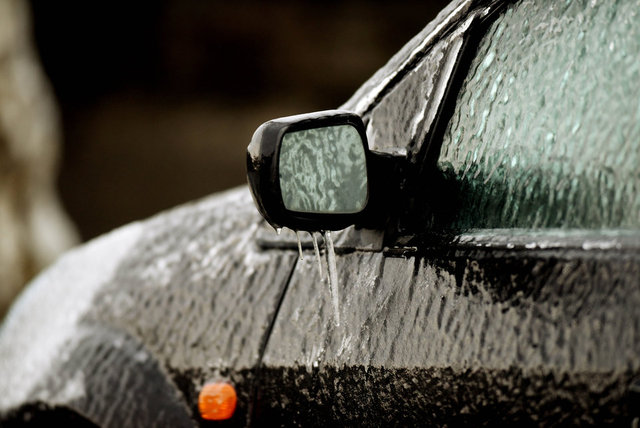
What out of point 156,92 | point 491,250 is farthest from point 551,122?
point 156,92

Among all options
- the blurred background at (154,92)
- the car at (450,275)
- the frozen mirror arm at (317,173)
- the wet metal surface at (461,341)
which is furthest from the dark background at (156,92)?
the frozen mirror arm at (317,173)

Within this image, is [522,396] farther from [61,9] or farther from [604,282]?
[61,9]

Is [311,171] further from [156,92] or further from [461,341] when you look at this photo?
[156,92]

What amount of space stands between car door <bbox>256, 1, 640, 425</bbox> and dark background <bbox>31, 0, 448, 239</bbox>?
1062 cm

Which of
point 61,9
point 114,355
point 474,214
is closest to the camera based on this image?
point 474,214

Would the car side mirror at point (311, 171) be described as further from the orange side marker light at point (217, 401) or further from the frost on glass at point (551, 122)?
the orange side marker light at point (217, 401)

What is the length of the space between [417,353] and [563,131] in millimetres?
473

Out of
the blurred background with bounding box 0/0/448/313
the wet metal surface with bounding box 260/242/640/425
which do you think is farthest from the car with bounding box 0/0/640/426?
the blurred background with bounding box 0/0/448/313

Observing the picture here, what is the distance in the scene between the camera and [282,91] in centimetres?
1262

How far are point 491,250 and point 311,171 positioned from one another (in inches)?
14.4

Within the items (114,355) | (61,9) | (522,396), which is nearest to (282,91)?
(61,9)

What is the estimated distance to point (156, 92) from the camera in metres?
12.5

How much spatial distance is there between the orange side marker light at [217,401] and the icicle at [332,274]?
35 cm

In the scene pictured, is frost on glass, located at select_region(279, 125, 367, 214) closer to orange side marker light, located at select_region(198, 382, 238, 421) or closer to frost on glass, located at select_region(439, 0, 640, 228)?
frost on glass, located at select_region(439, 0, 640, 228)
